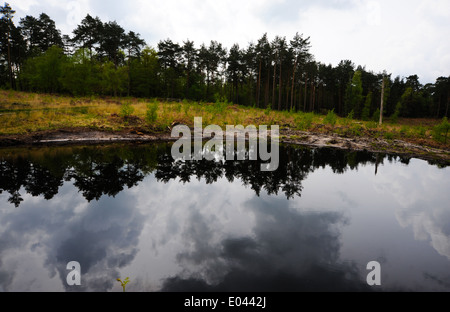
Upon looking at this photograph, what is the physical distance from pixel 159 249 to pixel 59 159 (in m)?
7.68

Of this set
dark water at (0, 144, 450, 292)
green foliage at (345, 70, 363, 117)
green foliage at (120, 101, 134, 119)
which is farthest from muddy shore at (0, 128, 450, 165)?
green foliage at (345, 70, 363, 117)

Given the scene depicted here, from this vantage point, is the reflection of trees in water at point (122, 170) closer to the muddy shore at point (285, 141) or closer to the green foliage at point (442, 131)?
Answer: the muddy shore at point (285, 141)

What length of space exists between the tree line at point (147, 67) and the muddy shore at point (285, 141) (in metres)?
15.6

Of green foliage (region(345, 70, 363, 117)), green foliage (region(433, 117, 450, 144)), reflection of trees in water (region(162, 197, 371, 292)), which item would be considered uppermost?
green foliage (region(345, 70, 363, 117))

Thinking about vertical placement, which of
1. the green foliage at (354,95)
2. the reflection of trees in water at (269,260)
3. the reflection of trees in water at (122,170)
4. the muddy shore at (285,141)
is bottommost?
the reflection of trees in water at (269,260)

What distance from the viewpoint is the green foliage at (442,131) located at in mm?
14188

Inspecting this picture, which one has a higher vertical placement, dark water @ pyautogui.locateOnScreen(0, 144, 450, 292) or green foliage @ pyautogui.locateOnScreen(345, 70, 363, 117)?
green foliage @ pyautogui.locateOnScreen(345, 70, 363, 117)

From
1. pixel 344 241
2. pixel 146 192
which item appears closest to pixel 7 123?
pixel 146 192

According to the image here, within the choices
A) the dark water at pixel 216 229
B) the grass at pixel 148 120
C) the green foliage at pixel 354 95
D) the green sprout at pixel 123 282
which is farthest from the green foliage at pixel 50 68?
the green foliage at pixel 354 95

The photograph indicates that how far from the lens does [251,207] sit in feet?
16.4

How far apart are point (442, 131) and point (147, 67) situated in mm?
48152

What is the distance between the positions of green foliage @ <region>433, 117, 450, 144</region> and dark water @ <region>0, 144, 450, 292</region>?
977 centimetres

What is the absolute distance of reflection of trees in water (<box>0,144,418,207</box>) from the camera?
5.79 metres

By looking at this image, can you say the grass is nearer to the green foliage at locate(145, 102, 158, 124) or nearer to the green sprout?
the green foliage at locate(145, 102, 158, 124)
